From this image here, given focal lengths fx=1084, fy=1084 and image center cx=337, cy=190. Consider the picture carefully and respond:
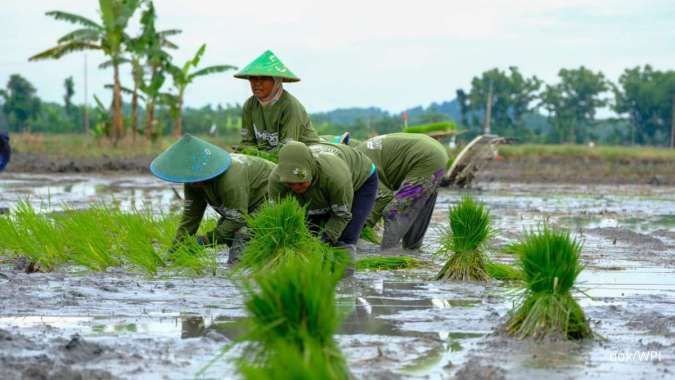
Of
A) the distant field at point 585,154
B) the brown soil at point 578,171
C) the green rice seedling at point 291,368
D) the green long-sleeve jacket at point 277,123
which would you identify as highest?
the green long-sleeve jacket at point 277,123

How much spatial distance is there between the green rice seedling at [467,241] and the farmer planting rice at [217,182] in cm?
130

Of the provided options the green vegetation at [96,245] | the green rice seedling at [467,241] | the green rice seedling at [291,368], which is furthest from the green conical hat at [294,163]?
the green rice seedling at [291,368]

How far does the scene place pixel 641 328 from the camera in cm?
524

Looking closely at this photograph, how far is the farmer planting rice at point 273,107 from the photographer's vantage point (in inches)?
301

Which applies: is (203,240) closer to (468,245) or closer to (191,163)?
(191,163)

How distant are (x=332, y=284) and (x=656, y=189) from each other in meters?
18.4

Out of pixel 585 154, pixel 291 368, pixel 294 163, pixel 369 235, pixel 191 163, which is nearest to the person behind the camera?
pixel 291 368

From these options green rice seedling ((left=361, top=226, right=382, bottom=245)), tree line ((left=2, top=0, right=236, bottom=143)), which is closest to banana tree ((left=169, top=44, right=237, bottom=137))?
tree line ((left=2, top=0, right=236, bottom=143))

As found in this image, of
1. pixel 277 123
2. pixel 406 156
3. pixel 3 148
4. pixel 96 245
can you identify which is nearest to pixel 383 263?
pixel 277 123

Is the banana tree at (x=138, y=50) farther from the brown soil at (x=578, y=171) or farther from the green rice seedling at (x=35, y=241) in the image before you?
the green rice seedling at (x=35, y=241)

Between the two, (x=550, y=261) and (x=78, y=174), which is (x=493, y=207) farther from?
(x=78, y=174)

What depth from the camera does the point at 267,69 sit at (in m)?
7.60

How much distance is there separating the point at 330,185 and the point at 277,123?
151 centimetres

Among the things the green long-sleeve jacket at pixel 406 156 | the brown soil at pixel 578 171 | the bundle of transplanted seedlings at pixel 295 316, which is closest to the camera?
the bundle of transplanted seedlings at pixel 295 316
